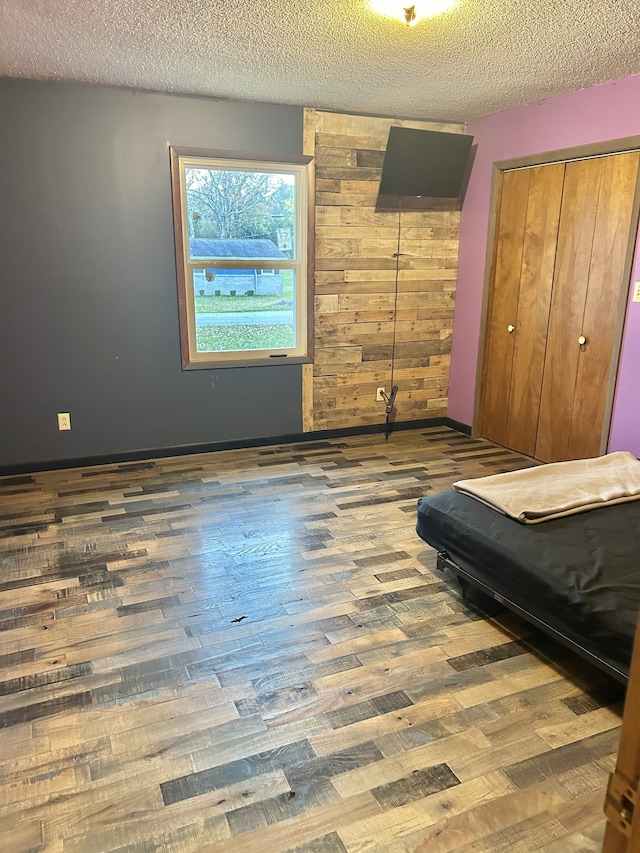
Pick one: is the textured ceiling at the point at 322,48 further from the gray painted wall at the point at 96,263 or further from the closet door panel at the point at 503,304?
the closet door panel at the point at 503,304

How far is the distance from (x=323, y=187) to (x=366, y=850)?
405cm

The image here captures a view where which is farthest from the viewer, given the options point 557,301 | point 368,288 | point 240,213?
point 368,288

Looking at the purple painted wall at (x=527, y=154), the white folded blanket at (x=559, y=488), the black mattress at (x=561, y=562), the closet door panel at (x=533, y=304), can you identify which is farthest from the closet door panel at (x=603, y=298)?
the black mattress at (x=561, y=562)

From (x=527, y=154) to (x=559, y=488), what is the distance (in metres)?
2.58

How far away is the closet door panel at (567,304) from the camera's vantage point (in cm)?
381

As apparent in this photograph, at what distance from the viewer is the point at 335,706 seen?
2.00 metres

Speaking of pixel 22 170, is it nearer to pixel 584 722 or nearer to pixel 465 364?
pixel 465 364

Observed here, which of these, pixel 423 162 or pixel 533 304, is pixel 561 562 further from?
pixel 423 162

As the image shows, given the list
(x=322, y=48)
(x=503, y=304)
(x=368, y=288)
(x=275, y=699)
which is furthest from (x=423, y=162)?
(x=275, y=699)

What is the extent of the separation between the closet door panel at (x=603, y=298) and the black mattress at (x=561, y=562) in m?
1.35

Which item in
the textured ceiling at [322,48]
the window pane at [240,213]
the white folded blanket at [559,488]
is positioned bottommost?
the white folded blanket at [559,488]

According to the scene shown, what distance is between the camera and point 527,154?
4.16 m

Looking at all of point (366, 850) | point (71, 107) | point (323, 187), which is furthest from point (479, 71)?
point (366, 850)

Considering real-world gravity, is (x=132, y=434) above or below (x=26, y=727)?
above
